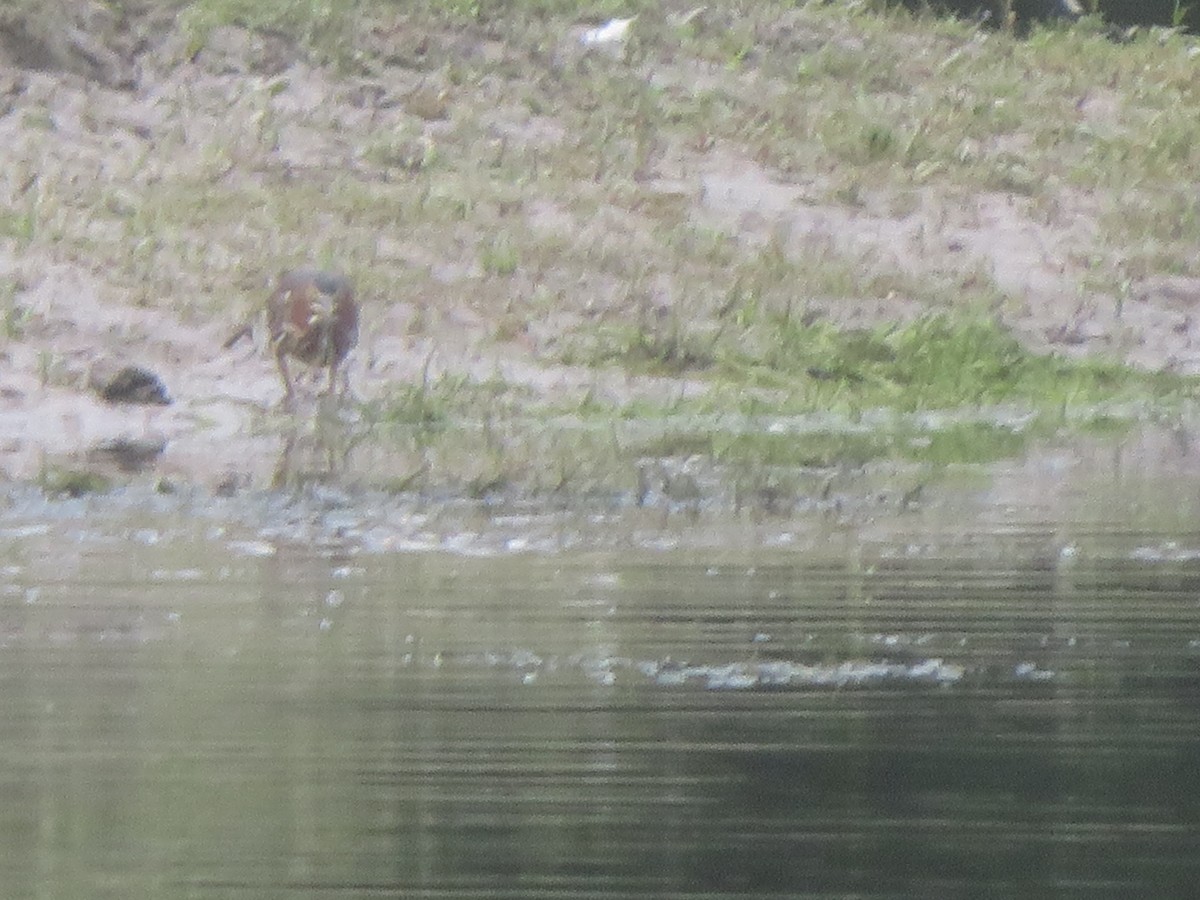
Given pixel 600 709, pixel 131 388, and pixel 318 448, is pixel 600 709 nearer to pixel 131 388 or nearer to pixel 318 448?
pixel 318 448

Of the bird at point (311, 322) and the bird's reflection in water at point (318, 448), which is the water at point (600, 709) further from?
the bird at point (311, 322)

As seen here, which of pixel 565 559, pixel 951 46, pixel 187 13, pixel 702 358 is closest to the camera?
pixel 565 559

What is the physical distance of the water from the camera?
4.87m

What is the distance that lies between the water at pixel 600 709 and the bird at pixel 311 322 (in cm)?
355

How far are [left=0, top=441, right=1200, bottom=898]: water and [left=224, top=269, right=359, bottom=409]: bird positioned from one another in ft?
11.7

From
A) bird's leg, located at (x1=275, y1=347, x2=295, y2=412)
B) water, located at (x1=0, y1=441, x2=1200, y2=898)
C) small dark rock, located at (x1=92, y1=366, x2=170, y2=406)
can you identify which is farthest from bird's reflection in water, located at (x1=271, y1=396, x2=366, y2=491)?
water, located at (x1=0, y1=441, x2=1200, y2=898)

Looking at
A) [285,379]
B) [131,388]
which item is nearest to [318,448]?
[131,388]

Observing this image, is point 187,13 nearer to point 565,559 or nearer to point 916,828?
point 565,559

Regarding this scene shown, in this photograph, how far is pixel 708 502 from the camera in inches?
417

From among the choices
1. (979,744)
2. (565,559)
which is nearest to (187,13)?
(565,559)

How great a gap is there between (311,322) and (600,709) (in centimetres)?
739

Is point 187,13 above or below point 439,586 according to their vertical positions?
above

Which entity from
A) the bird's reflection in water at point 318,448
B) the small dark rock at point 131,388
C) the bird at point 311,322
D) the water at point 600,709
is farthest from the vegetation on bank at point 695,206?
the water at point 600,709

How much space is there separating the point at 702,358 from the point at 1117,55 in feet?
28.3
